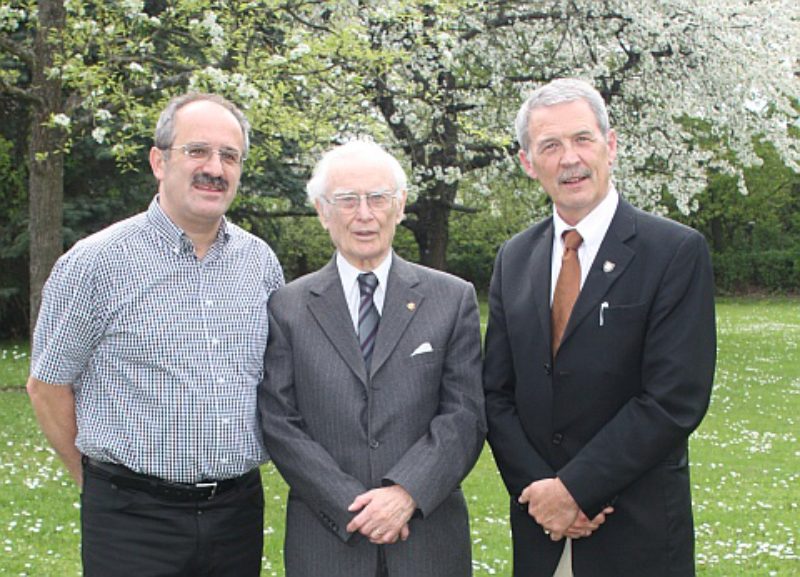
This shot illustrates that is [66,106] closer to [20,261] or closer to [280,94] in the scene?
[280,94]

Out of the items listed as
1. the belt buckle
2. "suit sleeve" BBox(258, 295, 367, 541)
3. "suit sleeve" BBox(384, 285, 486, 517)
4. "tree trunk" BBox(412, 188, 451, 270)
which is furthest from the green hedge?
the belt buckle

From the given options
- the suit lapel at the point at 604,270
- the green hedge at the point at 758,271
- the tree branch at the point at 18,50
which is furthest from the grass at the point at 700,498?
the green hedge at the point at 758,271

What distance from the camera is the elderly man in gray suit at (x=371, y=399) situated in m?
3.44

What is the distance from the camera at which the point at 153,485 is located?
3578 millimetres

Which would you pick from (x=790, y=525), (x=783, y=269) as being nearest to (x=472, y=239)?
(x=783, y=269)

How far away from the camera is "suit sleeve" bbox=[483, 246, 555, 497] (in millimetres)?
3576

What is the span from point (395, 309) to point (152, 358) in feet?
3.02

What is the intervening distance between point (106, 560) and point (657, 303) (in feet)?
7.30

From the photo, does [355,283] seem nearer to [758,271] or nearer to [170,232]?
[170,232]

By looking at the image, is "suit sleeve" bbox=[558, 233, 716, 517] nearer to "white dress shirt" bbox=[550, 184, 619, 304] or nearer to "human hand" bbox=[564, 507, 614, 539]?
"human hand" bbox=[564, 507, 614, 539]

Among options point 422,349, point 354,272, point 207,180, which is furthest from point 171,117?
point 422,349

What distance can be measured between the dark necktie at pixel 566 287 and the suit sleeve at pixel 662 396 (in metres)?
0.30

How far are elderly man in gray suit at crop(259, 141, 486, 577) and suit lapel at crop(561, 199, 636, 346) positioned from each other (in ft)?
1.40

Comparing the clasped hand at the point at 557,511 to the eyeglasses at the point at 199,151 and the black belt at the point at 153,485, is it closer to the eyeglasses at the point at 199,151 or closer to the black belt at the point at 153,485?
the black belt at the point at 153,485
